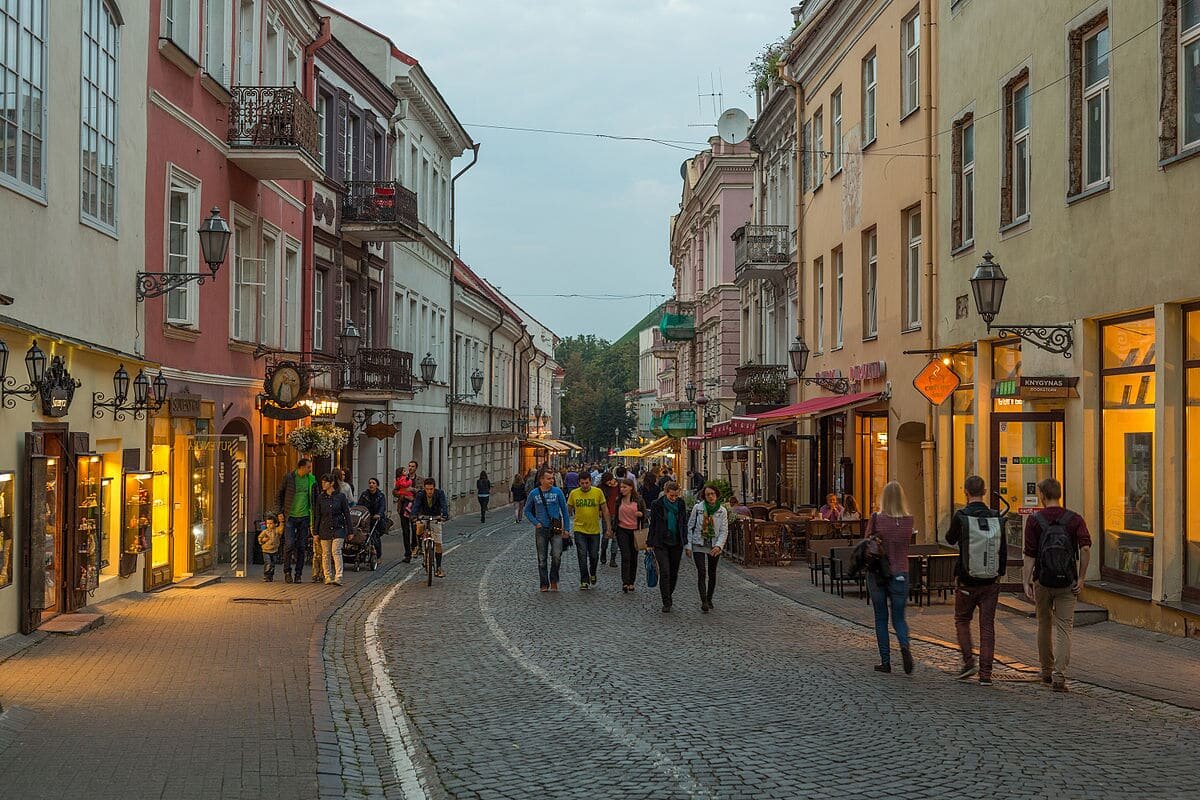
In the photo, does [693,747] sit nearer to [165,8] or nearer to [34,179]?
[34,179]

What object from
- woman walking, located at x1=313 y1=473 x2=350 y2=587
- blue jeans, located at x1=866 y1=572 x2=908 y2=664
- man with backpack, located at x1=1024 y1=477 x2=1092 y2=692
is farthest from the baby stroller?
man with backpack, located at x1=1024 y1=477 x2=1092 y2=692

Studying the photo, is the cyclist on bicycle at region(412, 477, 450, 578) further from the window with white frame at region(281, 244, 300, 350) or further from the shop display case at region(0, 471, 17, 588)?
the shop display case at region(0, 471, 17, 588)

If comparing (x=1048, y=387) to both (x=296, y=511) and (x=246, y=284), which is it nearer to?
(x=296, y=511)

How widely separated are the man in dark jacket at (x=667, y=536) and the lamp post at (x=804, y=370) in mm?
11475

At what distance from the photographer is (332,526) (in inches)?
802

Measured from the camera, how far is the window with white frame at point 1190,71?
13500mm

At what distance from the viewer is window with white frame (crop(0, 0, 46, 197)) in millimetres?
13008

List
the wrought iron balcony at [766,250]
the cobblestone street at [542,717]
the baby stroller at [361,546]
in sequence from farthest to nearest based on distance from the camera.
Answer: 1. the wrought iron balcony at [766,250]
2. the baby stroller at [361,546]
3. the cobblestone street at [542,717]

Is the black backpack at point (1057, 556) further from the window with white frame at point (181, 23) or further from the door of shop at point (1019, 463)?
the window with white frame at point (181, 23)

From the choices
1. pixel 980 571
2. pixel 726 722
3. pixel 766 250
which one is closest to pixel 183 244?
pixel 980 571

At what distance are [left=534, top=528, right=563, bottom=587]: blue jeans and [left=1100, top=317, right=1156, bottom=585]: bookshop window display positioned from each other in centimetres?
746

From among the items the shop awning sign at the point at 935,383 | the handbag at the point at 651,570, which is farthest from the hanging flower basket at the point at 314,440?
the shop awning sign at the point at 935,383

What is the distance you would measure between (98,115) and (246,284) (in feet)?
25.8

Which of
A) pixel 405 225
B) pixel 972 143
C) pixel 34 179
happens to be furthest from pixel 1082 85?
pixel 405 225
